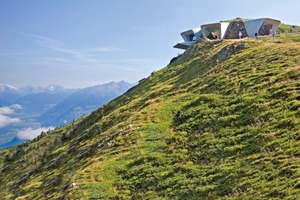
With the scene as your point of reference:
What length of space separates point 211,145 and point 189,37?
10422 centimetres

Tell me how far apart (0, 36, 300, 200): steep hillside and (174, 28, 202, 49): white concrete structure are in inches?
2774

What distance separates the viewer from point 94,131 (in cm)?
5872

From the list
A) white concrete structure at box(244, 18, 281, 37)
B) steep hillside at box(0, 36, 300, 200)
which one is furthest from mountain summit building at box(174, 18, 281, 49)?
steep hillside at box(0, 36, 300, 200)

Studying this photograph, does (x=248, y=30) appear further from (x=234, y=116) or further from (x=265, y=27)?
(x=234, y=116)

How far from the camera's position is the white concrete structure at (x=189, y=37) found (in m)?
125

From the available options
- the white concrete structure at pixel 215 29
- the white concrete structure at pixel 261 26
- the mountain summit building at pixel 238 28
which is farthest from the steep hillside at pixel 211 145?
the white concrete structure at pixel 215 29

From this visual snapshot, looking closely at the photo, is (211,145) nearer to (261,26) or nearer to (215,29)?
(261,26)

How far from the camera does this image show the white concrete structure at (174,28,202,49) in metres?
125

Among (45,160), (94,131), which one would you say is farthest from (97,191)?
(45,160)

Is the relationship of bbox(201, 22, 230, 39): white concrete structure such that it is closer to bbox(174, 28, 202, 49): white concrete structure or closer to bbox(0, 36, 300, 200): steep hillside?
bbox(174, 28, 202, 49): white concrete structure

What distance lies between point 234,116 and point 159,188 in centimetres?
1161

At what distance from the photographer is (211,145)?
31.0m

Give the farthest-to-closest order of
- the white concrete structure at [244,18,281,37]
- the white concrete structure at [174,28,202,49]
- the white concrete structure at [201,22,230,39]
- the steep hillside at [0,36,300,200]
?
the white concrete structure at [174,28,202,49] → the white concrete structure at [201,22,230,39] → the white concrete structure at [244,18,281,37] → the steep hillside at [0,36,300,200]

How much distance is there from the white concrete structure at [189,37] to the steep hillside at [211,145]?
70451mm
